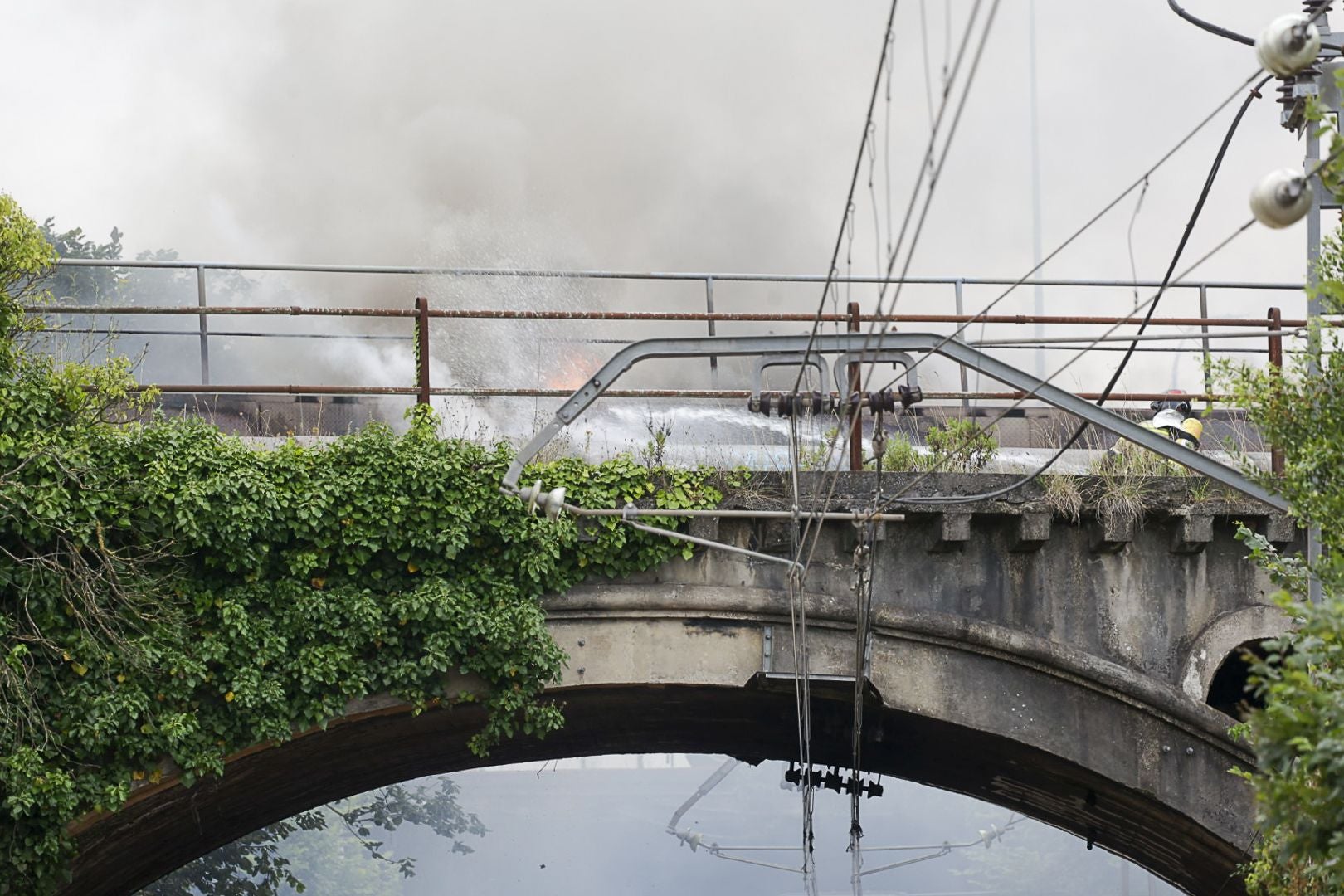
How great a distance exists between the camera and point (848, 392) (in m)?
8.12

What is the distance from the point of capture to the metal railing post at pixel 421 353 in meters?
9.84

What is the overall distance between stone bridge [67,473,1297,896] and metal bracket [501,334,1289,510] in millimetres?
1261

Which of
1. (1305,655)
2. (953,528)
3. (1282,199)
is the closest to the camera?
(1305,655)

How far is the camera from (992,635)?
993cm

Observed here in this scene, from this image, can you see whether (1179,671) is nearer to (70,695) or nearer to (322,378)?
(70,695)

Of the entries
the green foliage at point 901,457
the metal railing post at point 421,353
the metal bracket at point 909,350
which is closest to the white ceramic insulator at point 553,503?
the metal bracket at point 909,350

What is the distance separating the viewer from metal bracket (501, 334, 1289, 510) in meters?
8.22

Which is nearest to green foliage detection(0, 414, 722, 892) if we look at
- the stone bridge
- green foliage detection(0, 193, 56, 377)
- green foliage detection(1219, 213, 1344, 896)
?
the stone bridge

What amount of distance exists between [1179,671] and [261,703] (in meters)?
5.89

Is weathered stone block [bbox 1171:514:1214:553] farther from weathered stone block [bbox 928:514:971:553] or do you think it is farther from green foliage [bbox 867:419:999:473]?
weathered stone block [bbox 928:514:971:553]

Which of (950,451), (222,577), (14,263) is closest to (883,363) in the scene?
(950,451)

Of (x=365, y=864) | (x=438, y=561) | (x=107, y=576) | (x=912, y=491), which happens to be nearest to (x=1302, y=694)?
(x=912, y=491)

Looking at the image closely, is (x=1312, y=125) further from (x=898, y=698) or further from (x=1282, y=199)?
(x=898, y=698)

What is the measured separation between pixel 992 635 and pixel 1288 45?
4685 mm
